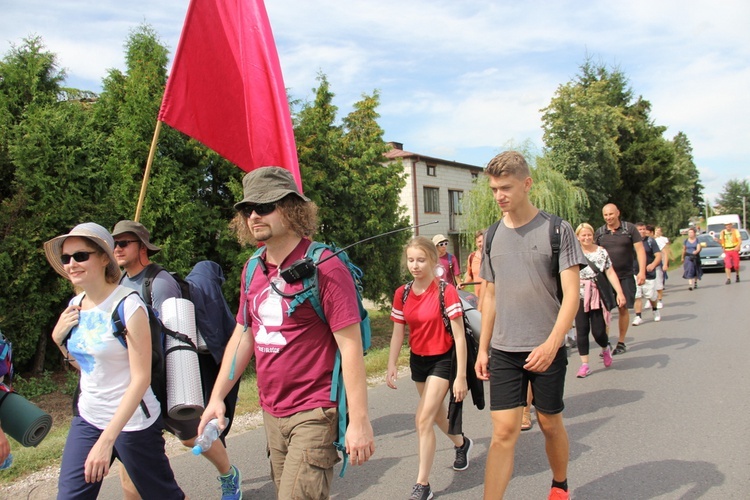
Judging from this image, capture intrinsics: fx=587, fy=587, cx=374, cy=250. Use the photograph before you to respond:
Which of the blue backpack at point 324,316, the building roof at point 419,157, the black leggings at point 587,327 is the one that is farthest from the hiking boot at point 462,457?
the building roof at point 419,157

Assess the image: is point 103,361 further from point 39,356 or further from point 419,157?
point 419,157

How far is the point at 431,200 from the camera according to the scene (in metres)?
33.1

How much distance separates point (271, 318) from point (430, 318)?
1.77 meters

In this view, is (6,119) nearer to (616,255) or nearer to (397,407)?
(397,407)

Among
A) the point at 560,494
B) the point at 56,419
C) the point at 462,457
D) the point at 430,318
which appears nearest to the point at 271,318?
the point at 430,318

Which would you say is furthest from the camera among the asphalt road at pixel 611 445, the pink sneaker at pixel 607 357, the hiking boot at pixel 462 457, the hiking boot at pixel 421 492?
the pink sneaker at pixel 607 357

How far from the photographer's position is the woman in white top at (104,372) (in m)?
2.70

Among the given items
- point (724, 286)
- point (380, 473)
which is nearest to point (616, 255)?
point (380, 473)

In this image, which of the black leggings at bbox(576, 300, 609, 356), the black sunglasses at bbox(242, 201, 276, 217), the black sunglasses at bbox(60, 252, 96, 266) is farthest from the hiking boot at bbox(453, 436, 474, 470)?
the black leggings at bbox(576, 300, 609, 356)

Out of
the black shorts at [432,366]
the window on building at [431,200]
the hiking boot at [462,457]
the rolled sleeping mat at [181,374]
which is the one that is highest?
the window on building at [431,200]

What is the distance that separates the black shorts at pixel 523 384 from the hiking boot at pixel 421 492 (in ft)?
2.77

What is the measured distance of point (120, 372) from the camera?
2.80m

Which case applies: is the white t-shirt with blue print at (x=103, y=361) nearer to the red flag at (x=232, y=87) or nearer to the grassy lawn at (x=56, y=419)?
the grassy lawn at (x=56, y=419)

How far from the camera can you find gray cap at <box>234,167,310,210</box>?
2416 millimetres
